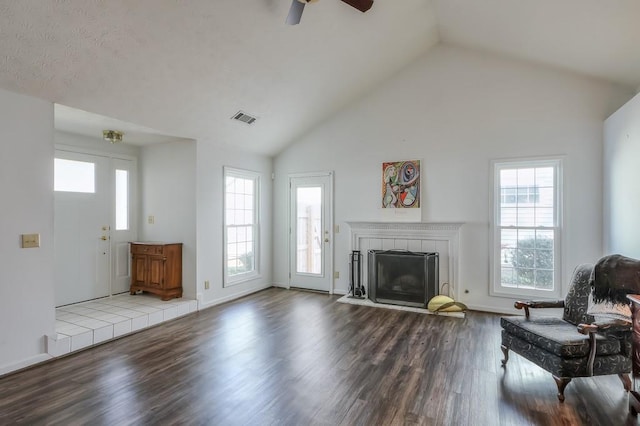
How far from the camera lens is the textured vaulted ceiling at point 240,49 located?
8.72 feet

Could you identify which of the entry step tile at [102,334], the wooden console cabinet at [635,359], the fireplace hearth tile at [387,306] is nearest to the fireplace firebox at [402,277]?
the fireplace hearth tile at [387,306]

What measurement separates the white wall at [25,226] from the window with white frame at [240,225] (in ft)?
7.70

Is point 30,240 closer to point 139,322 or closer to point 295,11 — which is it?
point 139,322

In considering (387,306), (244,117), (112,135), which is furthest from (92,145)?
(387,306)

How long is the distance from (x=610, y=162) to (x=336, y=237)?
148 inches

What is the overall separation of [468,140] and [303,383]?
12.8 ft

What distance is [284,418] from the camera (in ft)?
7.12

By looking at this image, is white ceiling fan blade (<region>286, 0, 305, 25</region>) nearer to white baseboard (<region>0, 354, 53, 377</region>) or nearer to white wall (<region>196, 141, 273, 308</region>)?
white wall (<region>196, 141, 273, 308</region>)

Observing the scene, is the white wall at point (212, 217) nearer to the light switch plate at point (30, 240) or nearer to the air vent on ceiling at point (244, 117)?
the air vent on ceiling at point (244, 117)

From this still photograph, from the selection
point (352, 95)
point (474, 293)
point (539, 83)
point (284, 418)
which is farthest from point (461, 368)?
point (352, 95)

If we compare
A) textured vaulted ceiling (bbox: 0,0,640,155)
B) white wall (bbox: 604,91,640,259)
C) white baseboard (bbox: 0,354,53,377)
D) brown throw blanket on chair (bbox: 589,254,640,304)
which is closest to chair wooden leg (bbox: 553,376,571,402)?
brown throw blanket on chair (bbox: 589,254,640,304)

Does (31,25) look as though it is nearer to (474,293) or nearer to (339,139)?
(339,139)

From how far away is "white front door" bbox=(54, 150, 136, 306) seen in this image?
4.38 m

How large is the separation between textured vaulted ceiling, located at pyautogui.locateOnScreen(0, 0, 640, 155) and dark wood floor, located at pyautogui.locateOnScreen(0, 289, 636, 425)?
2.60 metres
